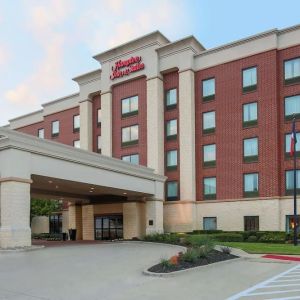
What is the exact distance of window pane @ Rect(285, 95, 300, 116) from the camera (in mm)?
38750

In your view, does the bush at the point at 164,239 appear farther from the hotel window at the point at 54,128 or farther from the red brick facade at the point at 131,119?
the hotel window at the point at 54,128

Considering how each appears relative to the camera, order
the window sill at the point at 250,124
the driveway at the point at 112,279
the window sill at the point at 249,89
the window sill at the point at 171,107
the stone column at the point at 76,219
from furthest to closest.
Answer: the stone column at the point at 76,219 < the window sill at the point at 171,107 < the window sill at the point at 249,89 < the window sill at the point at 250,124 < the driveway at the point at 112,279

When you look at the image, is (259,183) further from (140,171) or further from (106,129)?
(106,129)

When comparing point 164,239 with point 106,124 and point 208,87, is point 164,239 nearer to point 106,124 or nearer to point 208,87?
point 208,87

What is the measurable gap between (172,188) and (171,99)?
918 centimetres

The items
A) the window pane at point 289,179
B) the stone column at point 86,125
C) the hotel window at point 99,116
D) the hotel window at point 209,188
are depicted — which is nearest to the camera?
the window pane at point 289,179

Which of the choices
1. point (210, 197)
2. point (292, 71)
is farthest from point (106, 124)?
point (292, 71)

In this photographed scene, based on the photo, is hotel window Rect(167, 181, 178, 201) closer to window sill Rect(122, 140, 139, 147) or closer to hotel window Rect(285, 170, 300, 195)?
window sill Rect(122, 140, 139, 147)

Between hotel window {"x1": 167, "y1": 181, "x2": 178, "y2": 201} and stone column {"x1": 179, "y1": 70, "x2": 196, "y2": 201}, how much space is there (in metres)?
0.87

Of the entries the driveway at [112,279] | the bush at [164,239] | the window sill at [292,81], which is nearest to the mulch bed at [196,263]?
the driveway at [112,279]

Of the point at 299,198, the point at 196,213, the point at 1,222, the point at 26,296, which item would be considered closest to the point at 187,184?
the point at 196,213

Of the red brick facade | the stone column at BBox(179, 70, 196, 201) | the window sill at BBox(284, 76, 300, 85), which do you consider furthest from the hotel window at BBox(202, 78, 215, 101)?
the window sill at BBox(284, 76, 300, 85)

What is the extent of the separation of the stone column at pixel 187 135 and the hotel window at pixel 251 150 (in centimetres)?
532

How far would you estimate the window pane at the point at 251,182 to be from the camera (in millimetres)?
40125
